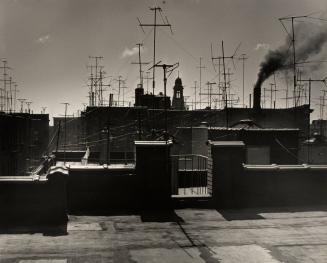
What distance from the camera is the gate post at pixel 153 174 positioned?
45.5ft

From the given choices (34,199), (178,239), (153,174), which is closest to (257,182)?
(153,174)

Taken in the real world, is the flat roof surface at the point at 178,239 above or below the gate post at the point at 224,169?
below

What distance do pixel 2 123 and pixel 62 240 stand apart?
3520 cm

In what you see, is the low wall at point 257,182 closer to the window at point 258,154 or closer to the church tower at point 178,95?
the window at point 258,154

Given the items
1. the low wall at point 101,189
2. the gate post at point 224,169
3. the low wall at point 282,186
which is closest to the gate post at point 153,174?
the low wall at point 101,189

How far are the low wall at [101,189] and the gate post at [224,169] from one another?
267cm

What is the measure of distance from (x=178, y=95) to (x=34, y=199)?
4916cm

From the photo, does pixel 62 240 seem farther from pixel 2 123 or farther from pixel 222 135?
pixel 2 123

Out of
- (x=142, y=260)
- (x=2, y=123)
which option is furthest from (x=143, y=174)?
(x=2, y=123)

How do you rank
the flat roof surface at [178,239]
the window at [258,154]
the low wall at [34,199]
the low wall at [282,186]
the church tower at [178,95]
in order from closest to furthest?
the flat roof surface at [178,239] < the low wall at [34,199] < the low wall at [282,186] < the window at [258,154] < the church tower at [178,95]

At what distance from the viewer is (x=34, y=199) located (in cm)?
1236

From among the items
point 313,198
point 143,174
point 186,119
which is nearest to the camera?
point 143,174

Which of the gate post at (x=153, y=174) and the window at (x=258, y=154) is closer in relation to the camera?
the gate post at (x=153, y=174)

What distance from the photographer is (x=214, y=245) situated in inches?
399
